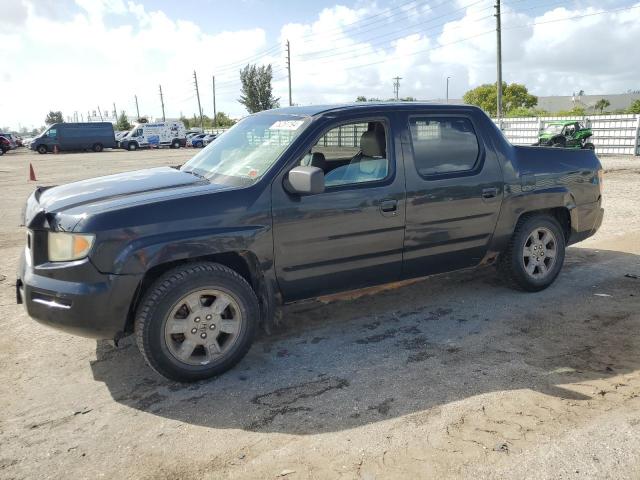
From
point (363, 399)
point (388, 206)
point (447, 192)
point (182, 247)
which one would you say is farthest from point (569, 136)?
point (182, 247)

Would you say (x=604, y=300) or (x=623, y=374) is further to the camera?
(x=604, y=300)

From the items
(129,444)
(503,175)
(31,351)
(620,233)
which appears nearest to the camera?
(129,444)

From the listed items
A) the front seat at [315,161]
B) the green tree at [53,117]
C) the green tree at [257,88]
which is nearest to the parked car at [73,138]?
the green tree at [257,88]

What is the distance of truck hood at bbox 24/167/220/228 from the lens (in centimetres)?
325

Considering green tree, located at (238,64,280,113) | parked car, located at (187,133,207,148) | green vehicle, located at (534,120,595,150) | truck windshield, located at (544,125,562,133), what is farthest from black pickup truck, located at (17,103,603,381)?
green tree, located at (238,64,280,113)

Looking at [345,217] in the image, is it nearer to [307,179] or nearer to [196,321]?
[307,179]

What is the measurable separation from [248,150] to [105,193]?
1098mm

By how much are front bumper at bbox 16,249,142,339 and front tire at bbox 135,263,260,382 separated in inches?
5.6

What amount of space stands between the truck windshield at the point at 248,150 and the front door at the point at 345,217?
7.9 inches

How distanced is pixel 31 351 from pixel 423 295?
3455mm

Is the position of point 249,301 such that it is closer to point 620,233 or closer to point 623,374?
point 623,374

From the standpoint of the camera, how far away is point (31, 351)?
4.00 metres

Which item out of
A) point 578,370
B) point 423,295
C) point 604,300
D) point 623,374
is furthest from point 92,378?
point 604,300

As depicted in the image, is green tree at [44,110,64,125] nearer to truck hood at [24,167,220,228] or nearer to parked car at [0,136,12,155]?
parked car at [0,136,12,155]
